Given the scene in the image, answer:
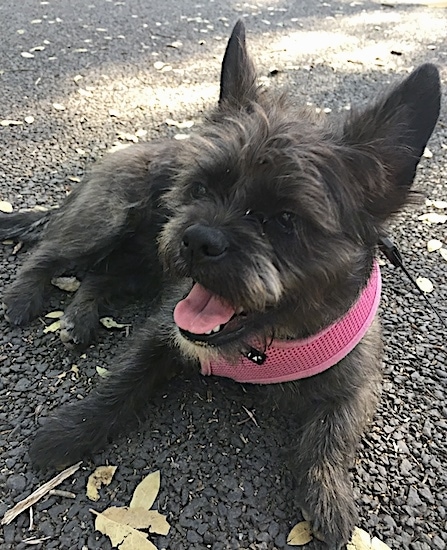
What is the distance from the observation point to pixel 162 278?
143 inches

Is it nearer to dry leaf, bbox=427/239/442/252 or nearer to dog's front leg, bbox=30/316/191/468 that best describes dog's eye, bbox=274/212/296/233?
dog's front leg, bbox=30/316/191/468

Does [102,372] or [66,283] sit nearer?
[102,372]

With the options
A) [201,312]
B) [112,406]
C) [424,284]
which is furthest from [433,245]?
[112,406]

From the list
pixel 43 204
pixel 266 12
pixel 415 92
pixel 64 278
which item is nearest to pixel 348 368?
pixel 415 92

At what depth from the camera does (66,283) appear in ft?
12.4

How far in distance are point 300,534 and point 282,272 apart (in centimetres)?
117

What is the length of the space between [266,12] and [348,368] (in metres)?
8.14

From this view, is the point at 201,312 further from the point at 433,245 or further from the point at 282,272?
the point at 433,245

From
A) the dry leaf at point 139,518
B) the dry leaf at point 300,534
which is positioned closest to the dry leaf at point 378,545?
the dry leaf at point 300,534

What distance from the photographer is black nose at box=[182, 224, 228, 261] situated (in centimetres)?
218

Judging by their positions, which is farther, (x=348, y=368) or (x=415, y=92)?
(x=348, y=368)

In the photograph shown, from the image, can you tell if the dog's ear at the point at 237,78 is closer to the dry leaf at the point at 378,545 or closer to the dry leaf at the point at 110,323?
the dry leaf at the point at 110,323

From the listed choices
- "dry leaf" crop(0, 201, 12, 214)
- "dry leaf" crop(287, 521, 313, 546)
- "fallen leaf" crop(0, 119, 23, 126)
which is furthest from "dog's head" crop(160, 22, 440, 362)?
"fallen leaf" crop(0, 119, 23, 126)

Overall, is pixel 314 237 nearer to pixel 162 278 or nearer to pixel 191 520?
pixel 191 520
